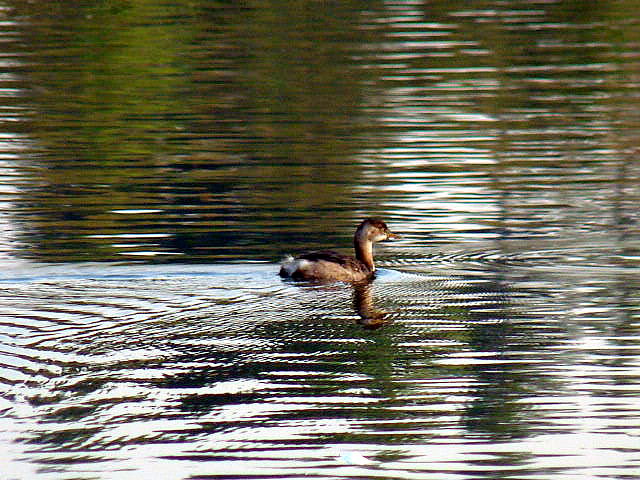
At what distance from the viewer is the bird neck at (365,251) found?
13.4 metres

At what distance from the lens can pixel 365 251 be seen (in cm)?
1337

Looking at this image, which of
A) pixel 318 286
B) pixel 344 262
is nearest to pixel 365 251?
pixel 344 262

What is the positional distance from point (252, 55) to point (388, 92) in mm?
5735

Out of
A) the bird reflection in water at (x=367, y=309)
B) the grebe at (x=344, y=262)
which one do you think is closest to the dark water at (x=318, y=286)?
the bird reflection in water at (x=367, y=309)

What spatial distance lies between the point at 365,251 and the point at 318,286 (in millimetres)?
803

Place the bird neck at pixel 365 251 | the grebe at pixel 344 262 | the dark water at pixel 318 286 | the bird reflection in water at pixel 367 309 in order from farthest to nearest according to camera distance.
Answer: the bird neck at pixel 365 251, the grebe at pixel 344 262, the bird reflection in water at pixel 367 309, the dark water at pixel 318 286

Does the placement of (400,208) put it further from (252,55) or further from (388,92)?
(252,55)

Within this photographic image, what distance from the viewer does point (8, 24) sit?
3678 cm

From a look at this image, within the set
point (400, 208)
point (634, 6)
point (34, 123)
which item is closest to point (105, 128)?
point (34, 123)

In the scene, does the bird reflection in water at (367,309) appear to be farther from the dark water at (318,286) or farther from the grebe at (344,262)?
the grebe at (344,262)

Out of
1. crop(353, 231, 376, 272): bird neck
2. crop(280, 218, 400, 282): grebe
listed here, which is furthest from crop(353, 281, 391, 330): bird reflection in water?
crop(353, 231, 376, 272): bird neck

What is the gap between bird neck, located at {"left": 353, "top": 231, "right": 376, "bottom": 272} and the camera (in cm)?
1337

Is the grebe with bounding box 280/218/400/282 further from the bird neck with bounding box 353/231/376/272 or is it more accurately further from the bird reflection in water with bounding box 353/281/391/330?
the bird reflection in water with bounding box 353/281/391/330

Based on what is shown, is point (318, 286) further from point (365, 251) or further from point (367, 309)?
point (367, 309)
